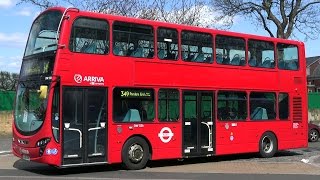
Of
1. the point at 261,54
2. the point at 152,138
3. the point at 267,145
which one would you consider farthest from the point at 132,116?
the point at 267,145

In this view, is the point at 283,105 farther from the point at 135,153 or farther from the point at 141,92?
the point at 135,153

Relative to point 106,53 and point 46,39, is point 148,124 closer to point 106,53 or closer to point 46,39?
point 106,53

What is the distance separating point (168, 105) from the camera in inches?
579

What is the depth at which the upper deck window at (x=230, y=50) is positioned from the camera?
1602 cm

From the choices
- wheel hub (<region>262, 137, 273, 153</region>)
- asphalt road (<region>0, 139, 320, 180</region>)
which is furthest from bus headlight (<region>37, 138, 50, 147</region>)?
wheel hub (<region>262, 137, 273, 153</region>)

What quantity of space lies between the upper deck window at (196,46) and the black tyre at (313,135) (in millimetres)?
12664

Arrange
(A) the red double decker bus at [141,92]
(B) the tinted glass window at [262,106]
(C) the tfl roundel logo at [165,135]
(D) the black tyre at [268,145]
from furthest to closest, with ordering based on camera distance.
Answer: (D) the black tyre at [268,145]
(B) the tinted glass window at [262,106]
(C) the tfl roundel logo at [165,135]
(A) the red double decker bus at [141,92]

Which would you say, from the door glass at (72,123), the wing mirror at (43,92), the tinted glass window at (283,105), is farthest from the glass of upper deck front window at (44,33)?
the tinted glass window at (283,105)

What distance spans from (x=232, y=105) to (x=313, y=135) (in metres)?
11.7

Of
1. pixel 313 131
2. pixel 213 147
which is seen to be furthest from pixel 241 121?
pixel 313 131

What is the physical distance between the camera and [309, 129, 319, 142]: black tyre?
26281 mm

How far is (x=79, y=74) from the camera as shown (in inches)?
509

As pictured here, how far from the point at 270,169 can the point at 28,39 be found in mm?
7659

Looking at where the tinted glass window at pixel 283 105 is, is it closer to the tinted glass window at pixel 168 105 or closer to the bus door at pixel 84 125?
the tinted glass window at pixel 168 105
